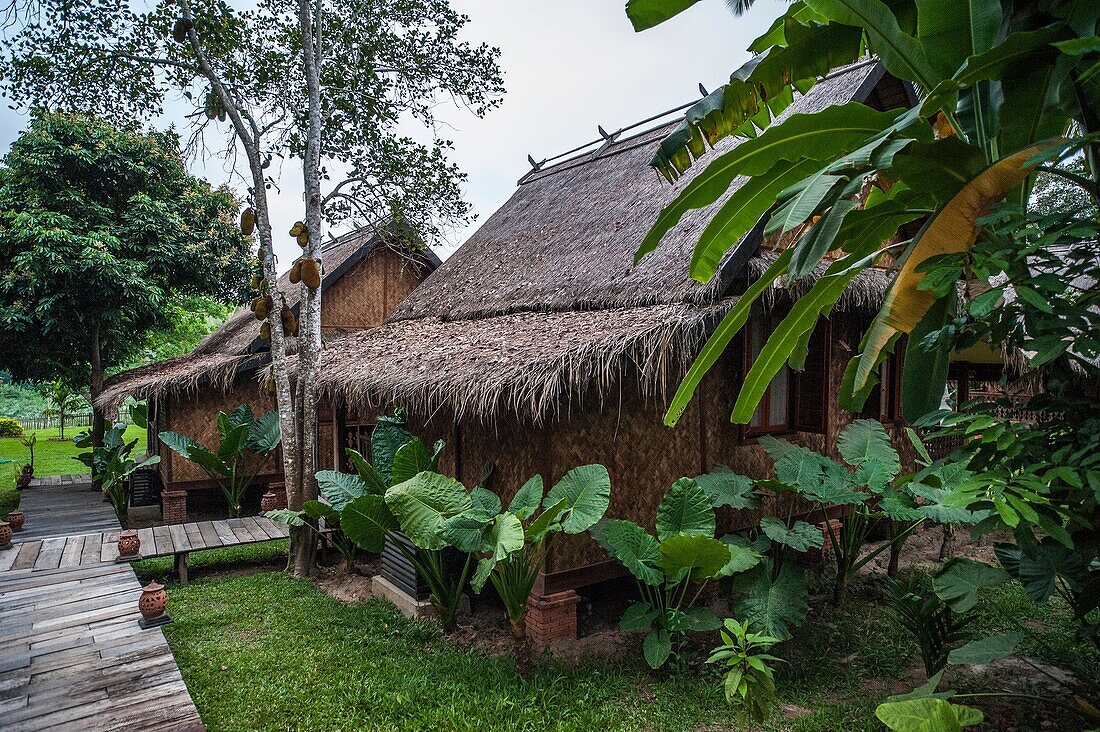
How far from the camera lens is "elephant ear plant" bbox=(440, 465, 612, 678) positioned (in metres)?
4.38

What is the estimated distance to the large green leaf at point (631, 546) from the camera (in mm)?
4637

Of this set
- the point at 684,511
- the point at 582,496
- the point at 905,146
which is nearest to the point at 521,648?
the point at 582,496

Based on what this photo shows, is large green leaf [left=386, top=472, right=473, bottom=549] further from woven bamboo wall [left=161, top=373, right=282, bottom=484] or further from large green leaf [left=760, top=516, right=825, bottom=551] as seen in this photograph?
woven bamboo wall [left=161, top=373, right=282, bottom=484]

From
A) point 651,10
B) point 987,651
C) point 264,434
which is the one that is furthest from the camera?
point 264,434

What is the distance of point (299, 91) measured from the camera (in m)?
7.19

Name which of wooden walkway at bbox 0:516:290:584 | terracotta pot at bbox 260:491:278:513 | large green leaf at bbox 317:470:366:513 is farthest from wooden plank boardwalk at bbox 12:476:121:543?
large green leaf at bbox 317:470:366:513

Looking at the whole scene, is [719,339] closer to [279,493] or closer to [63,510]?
[279,493]

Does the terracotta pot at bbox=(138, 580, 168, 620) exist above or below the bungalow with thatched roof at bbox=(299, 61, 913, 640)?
below

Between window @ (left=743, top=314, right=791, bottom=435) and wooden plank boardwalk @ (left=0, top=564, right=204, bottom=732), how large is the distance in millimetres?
4998

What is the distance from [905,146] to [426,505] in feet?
12.6

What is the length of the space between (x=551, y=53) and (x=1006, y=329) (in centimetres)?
758

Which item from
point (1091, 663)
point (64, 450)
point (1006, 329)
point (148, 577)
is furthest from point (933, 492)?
point (64, 450)

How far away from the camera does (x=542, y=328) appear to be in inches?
233

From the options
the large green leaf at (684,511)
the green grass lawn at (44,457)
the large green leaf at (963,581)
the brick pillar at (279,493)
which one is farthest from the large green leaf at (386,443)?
the green grass lawn at (44,457)
